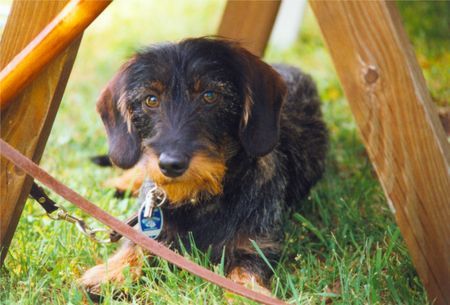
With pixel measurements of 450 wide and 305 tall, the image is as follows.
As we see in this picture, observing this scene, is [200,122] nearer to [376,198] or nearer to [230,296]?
[230,296]

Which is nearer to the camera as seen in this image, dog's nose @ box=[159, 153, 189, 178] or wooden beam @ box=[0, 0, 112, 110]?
wooden beam @ box=[0, 0, 112, 110]

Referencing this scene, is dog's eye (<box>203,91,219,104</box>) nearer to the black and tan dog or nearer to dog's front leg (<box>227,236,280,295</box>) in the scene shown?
the black and tan dog

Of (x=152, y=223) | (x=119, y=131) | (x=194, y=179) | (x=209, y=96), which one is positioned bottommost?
(x=152, y=223)

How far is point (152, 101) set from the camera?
3131 mm

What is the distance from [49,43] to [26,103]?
28 centimetres

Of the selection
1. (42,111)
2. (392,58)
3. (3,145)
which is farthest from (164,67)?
(392,58)

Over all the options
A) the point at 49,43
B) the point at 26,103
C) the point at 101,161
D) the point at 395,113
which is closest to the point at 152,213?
the point at 26,103

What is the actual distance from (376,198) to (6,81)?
92.5 inches

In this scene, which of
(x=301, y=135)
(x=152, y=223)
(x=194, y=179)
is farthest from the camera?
(x=301, y=135)

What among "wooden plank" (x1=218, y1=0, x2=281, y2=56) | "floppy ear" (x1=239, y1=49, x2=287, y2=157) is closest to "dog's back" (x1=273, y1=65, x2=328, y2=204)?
"wooden plank" (x1=218, y1=0, x2=281, y2=56)

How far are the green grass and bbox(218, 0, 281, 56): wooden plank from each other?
0.98m

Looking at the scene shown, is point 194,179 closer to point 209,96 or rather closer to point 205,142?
point 205,142

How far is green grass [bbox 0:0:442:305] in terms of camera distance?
9.50 ft

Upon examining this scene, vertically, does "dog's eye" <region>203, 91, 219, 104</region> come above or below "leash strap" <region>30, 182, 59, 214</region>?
above
